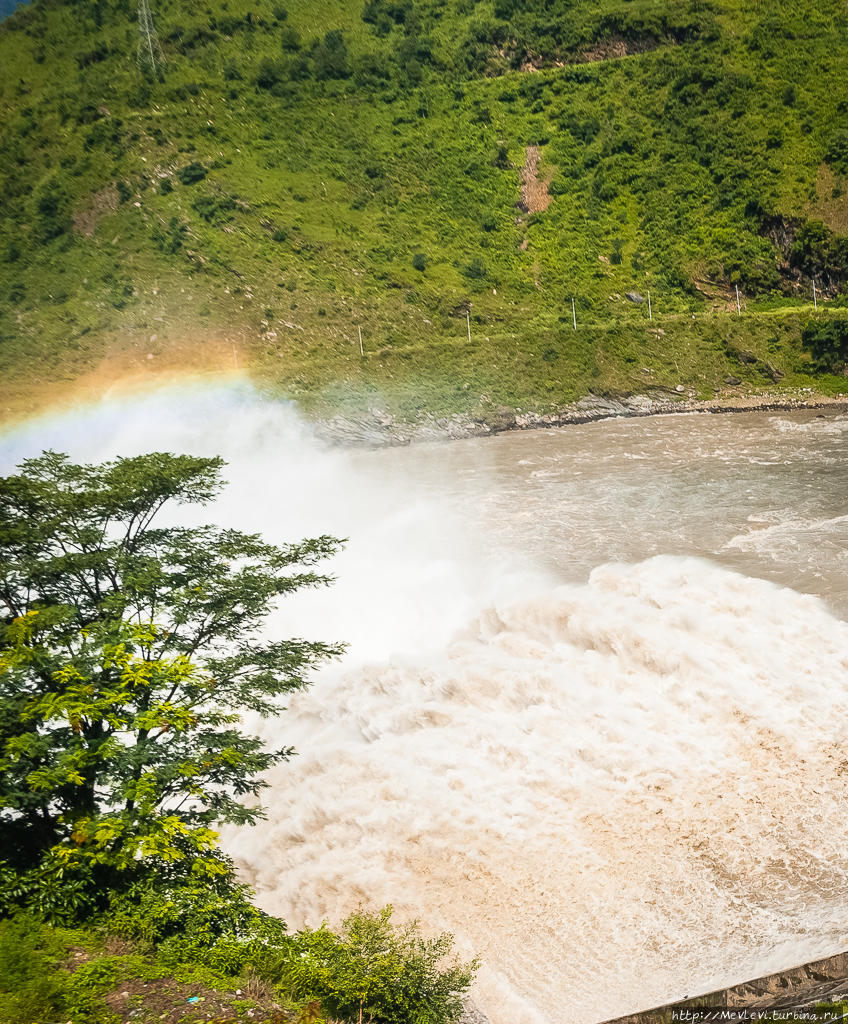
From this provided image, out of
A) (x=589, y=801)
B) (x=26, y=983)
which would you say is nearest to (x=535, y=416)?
(x=589, y=801)

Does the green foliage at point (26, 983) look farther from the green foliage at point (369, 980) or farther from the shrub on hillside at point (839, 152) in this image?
the shrub on hillside at point (839, 152)

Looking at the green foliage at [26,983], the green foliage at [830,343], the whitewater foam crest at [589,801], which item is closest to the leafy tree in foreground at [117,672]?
the green foliage at [26,983]

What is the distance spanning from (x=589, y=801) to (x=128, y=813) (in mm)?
10029

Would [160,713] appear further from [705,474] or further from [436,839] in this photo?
[705,474]

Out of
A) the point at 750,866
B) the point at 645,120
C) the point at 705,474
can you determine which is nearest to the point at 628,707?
the point at 750,866

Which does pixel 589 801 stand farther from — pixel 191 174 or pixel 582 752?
pixel 191 174

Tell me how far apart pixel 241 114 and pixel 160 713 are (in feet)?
300

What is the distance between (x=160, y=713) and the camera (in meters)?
12.7

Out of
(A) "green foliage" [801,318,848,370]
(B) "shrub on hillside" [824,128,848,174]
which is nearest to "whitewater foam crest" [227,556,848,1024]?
(A) "green foliage" [801,318,848,370]

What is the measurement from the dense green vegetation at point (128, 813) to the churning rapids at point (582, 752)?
7.70 feet

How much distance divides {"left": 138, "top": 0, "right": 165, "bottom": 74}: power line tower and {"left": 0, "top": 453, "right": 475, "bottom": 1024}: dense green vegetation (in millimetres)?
98380

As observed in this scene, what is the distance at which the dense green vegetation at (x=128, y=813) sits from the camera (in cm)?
1125

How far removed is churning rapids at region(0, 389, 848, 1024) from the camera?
16.0m

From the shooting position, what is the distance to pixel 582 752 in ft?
66.2
